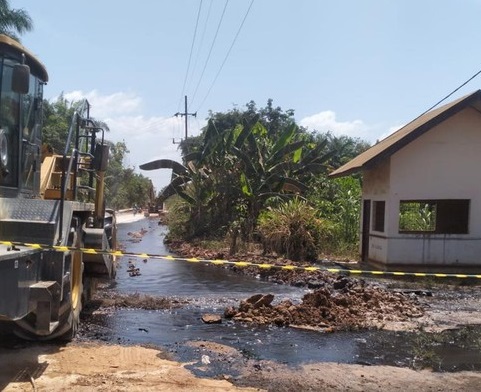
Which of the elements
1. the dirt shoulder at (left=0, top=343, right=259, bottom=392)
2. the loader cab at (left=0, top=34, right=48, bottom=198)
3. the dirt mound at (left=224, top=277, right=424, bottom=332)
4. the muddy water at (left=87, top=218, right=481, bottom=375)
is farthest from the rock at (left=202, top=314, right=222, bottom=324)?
the loader cab at (left=0, top=34, right=48, bottom=198)

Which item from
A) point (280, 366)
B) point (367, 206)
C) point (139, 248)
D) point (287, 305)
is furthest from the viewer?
point (139, 248)

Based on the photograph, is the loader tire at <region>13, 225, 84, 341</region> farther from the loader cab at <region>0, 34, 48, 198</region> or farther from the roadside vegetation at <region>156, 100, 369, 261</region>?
the roadside vegetation at <region>156, 100, 369, 261</region>

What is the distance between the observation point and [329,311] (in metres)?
9.90

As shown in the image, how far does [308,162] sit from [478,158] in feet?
34.6

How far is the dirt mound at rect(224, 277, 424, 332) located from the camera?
9.46 meters

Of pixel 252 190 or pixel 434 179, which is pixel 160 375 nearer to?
pixel 434 179

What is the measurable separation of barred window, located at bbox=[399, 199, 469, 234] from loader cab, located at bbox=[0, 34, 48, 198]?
47.0 ft

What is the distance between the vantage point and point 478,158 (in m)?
17.6

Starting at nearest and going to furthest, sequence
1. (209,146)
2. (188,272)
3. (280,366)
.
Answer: (280,366)
(188,272)
(209,146)

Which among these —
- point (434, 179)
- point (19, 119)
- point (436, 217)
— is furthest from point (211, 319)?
point (436, 217)

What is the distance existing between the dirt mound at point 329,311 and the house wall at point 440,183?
6031 millimetres

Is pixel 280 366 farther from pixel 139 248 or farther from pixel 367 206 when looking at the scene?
pixel 139 248

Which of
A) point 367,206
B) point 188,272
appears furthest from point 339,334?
point 367,206

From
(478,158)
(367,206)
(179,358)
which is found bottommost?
(179,358)
